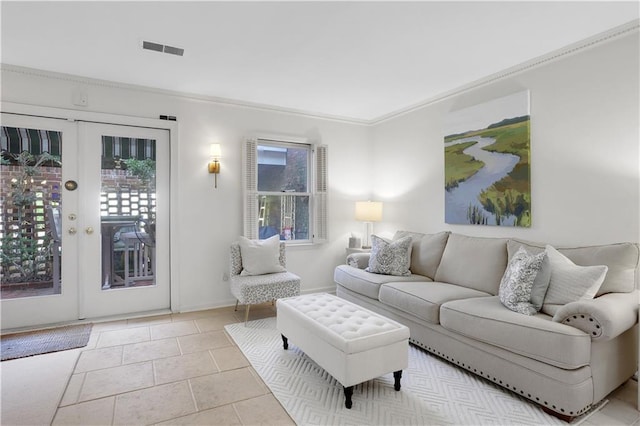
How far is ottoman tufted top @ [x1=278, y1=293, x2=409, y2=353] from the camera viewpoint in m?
2.20

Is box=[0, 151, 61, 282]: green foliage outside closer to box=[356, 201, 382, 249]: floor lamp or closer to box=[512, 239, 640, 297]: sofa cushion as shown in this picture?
box=[356, 201, 382, 249]: floor lamp

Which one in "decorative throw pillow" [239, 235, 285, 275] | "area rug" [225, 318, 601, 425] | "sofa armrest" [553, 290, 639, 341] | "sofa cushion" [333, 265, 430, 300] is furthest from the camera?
"decorative throw pillow" [239, 235, 285, 275]

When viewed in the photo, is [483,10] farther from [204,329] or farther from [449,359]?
[204,329]

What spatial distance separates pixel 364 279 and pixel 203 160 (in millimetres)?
2315

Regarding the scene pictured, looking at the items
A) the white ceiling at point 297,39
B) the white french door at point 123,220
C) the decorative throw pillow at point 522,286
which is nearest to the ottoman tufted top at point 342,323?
the decorative throw pillow at point 522,286

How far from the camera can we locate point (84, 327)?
3.50 metres

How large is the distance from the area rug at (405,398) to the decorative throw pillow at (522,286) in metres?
0.57

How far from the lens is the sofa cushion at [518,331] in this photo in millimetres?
1971

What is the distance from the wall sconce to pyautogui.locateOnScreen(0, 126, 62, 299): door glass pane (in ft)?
4.80

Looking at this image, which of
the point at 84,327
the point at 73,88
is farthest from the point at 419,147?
the point at 84,327

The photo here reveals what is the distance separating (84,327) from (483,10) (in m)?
4.41

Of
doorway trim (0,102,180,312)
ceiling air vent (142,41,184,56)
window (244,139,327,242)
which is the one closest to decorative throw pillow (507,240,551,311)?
window (244,139,327,242)

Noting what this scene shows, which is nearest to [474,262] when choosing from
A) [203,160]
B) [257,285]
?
[257,285]

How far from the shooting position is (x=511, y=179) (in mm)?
3330
